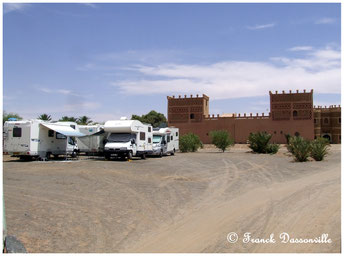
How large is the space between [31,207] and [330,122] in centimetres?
5620

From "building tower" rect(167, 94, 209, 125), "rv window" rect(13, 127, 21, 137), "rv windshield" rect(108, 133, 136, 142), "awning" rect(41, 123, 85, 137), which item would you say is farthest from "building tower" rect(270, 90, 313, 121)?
"rv window" rect(13, 127, 21, 137)

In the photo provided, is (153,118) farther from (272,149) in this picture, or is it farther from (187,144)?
(272,149)

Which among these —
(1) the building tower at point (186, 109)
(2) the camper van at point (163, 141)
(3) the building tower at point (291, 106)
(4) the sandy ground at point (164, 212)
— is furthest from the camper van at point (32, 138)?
(3) the building tower at point (291, 106)

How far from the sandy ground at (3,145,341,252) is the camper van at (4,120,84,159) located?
7.16 meters

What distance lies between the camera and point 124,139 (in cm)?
2280

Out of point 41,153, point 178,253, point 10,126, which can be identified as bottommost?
point 178,253

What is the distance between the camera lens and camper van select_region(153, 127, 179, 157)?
2724 centimetres

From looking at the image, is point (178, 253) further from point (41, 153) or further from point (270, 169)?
point (41, 153)

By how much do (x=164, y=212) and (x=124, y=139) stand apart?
1441 cm

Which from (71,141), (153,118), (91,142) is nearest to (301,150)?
(91,142)

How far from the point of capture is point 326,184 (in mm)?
12867

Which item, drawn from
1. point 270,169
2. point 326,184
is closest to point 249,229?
point 326,184

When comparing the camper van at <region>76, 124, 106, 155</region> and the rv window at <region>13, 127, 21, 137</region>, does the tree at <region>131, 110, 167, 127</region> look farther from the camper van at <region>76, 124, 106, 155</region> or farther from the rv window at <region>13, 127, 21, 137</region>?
the rv window at <region>13, 127, 21, 137</region>

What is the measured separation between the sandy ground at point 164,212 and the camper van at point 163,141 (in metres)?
13.1
